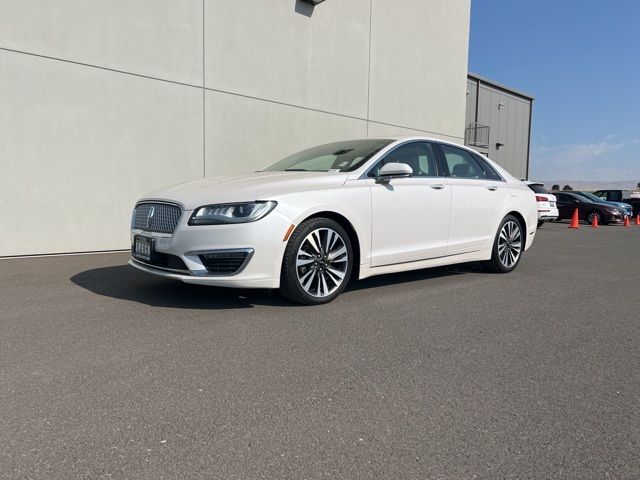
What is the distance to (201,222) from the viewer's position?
4066 mm

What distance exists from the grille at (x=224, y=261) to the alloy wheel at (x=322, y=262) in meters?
0.49

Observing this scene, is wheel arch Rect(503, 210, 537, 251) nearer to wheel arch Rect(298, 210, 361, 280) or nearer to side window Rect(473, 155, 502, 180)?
side window Rect(473, 155, 502, 180)

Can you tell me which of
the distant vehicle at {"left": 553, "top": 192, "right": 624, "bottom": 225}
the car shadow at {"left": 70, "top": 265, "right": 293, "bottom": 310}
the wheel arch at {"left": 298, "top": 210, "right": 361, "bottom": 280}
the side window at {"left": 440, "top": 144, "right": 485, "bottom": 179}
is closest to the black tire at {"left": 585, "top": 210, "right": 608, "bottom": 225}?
the distant vehicle at {"left": 553, "top": 192, "right": 624, "bottom": 225}

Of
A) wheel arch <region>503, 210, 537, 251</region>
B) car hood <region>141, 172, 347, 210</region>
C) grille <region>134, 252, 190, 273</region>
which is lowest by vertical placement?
grille <region>134, 252, 190, 273</region>

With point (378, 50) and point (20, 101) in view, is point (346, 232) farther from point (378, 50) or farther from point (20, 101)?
point (378, 50)

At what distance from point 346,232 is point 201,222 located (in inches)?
51.5

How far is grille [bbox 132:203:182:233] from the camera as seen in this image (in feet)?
13.9

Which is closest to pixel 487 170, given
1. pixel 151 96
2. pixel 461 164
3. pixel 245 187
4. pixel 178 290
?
pixel 461 164

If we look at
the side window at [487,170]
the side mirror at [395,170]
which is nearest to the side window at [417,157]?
the side mirror at [395,170]

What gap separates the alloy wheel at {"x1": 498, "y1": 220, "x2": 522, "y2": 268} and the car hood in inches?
104

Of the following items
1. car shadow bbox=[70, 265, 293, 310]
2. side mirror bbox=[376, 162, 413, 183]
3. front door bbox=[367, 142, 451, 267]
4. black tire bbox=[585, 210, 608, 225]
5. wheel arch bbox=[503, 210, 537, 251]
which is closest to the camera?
car shadow bbox=[70, 265, 293, 310]

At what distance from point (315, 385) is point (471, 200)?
3682 millimetres

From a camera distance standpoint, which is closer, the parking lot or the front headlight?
the parking lot

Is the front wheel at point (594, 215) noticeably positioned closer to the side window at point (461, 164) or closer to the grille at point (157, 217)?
the side window at point (461, 164)
